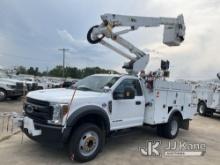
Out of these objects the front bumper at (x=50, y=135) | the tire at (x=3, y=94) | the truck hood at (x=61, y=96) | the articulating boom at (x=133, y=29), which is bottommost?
the front bumper at (x=50, y=135)

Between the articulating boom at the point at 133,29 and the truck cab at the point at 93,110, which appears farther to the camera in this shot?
the articulating boom at the point at 133,29

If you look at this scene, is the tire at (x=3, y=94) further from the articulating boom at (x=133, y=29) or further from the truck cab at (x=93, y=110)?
the truck cab at (x=93, y=110)

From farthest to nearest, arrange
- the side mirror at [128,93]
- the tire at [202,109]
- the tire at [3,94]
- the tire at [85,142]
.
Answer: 1. the tire at [202,109]
2. the tire at [3,94]
3. the side mirror at [128,93]
4. the tire at [85,142]

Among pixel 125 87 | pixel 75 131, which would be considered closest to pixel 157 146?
pixel 125 87

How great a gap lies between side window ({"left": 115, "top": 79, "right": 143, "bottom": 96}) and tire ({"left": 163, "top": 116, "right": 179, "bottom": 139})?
169 cm

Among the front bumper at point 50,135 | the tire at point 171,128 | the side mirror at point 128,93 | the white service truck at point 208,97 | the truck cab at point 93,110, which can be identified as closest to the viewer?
the front bumper at point 50,135

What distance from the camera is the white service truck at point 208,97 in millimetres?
16328

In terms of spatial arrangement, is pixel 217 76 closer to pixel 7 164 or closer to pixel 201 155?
pixel 201 155

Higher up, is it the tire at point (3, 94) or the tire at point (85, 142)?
the tire at point (3, 94)

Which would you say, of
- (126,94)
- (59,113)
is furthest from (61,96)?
(126,94)

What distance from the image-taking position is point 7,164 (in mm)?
5758

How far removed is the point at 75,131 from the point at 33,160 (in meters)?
1.11

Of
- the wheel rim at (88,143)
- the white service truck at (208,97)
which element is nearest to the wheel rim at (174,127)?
the wheel rim at (88,143)

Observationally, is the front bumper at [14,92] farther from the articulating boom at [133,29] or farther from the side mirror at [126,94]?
the side mirror at [126,94]
